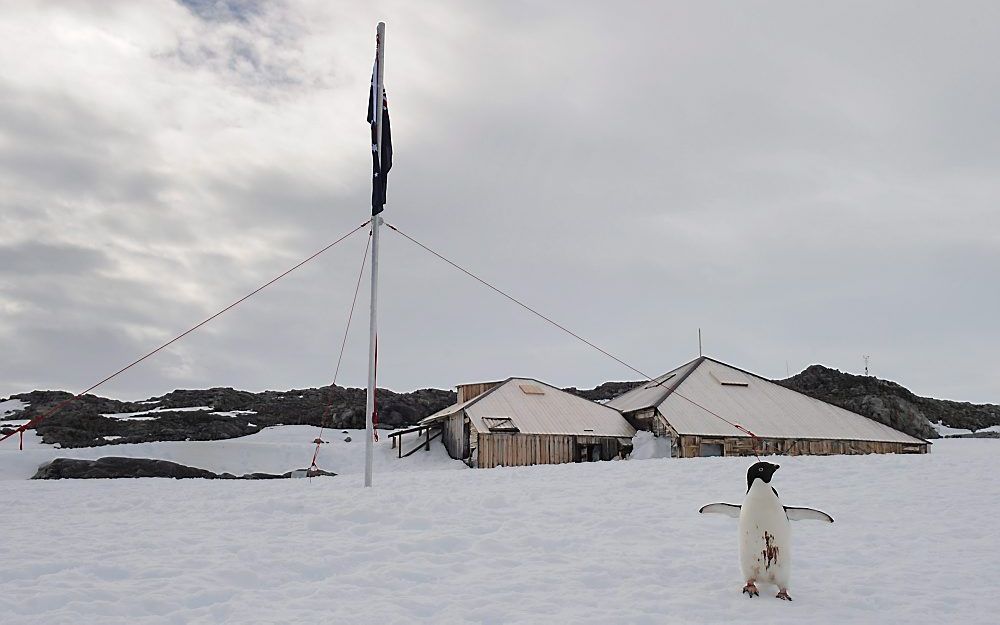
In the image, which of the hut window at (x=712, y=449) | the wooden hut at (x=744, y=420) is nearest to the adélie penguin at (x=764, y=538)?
the wooden hut at (x=744, y=420)

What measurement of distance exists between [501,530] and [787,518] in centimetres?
542

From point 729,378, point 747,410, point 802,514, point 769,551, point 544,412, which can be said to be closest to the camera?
point 769,551

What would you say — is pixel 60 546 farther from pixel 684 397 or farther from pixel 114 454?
pixel 684 397

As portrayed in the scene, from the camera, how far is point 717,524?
1479 centimetres

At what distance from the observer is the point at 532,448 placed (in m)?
37.2

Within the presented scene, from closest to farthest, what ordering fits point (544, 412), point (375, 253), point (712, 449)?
point (375, 253), point (712, 449), point (544, 412)

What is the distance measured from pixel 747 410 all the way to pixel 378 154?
83.3ft

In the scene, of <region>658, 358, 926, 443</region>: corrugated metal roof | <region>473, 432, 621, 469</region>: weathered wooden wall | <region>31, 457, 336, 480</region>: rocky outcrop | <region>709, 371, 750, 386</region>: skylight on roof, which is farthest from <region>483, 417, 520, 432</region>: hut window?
<region>709, 371, 750, 386</region>: skylight on roof

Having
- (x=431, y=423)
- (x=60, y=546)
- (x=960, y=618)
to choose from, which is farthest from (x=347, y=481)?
(x=431, y=423)

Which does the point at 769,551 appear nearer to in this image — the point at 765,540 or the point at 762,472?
the point at 765,540

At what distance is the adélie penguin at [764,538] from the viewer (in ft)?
31.7

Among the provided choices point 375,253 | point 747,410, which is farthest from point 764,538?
point 747,410

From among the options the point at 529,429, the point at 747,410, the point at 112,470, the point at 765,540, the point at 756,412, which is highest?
the point at 747,410

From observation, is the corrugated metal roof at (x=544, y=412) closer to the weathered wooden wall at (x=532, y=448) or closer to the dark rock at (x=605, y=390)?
the weathered wooden wall at (x=532, y=448)
